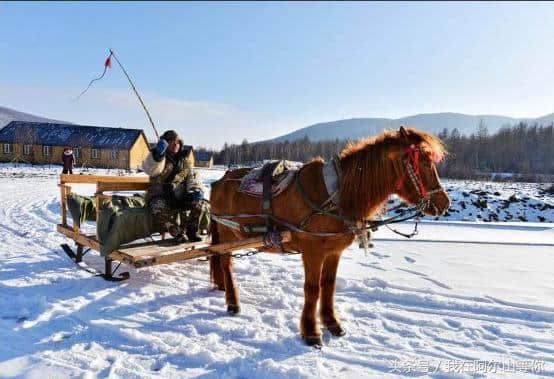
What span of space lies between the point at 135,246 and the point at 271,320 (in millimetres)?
2266

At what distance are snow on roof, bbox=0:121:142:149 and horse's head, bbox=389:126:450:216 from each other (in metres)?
49.1

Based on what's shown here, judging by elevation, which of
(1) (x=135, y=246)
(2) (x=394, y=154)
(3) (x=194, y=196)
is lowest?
(1) (x=135, y=246)

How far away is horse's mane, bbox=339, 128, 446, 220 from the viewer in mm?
3262

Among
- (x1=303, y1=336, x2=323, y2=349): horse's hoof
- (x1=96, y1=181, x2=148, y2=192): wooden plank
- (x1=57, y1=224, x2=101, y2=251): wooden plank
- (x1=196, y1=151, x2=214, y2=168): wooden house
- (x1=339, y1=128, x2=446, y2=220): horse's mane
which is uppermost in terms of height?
(x1=196, y1=151, x2=214, y2=168): wooden house

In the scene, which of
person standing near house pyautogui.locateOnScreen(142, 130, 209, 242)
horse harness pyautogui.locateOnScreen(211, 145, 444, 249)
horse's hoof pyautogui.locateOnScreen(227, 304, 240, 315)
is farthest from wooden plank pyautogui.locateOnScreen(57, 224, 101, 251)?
horse harness pyautogui.locateOnScreen(211, 145, 444, 249)

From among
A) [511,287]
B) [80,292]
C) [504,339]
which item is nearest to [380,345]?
[504,339]

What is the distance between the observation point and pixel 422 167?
10.5ft

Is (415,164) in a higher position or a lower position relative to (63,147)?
lower

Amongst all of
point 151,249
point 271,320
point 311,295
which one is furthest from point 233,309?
point 151,249

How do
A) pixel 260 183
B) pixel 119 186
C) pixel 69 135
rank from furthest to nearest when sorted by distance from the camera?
pixel 69 135, pixel 119 186, pixel 260 183

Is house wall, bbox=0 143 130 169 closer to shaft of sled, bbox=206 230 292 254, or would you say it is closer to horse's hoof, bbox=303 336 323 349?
shaft of sled, bbox=206 230 292 254

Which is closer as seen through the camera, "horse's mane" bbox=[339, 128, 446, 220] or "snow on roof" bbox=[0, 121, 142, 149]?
"horse's mane" bbox=[339, 128, 446, 220]

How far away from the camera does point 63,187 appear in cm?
593

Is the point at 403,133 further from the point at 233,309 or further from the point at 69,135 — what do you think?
the point at 69,135
